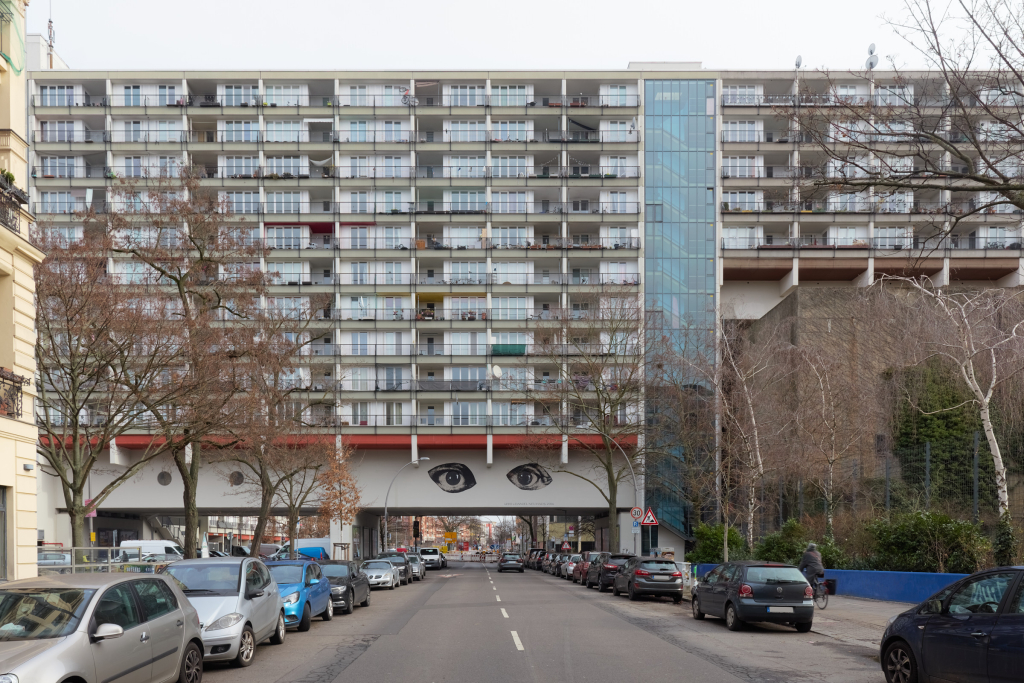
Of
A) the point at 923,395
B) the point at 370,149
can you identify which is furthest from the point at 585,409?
the point at 370,149

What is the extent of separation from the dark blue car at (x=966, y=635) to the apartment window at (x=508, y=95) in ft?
182

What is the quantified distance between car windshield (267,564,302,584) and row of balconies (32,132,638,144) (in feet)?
148

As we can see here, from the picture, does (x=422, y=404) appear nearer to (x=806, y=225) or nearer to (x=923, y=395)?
(x=806, y=225)

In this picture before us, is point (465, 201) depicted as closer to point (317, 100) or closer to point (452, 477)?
point (317, 100)

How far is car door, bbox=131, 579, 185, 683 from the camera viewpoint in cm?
1025

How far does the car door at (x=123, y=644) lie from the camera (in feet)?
29.8

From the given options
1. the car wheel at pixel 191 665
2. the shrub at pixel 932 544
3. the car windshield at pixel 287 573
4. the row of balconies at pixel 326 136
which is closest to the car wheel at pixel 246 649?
the car wheel at pixel 191 665

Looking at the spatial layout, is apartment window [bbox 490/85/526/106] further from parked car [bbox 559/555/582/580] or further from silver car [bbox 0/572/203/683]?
silver car [bbox 0/572/203/683]

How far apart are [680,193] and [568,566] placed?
2699 centimetres

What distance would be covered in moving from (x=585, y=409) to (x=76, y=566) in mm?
30046

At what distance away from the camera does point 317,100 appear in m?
63.8

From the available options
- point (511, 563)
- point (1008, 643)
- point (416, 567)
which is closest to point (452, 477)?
point (511, 563)

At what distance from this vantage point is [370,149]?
6212cm

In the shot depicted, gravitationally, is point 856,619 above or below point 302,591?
below
